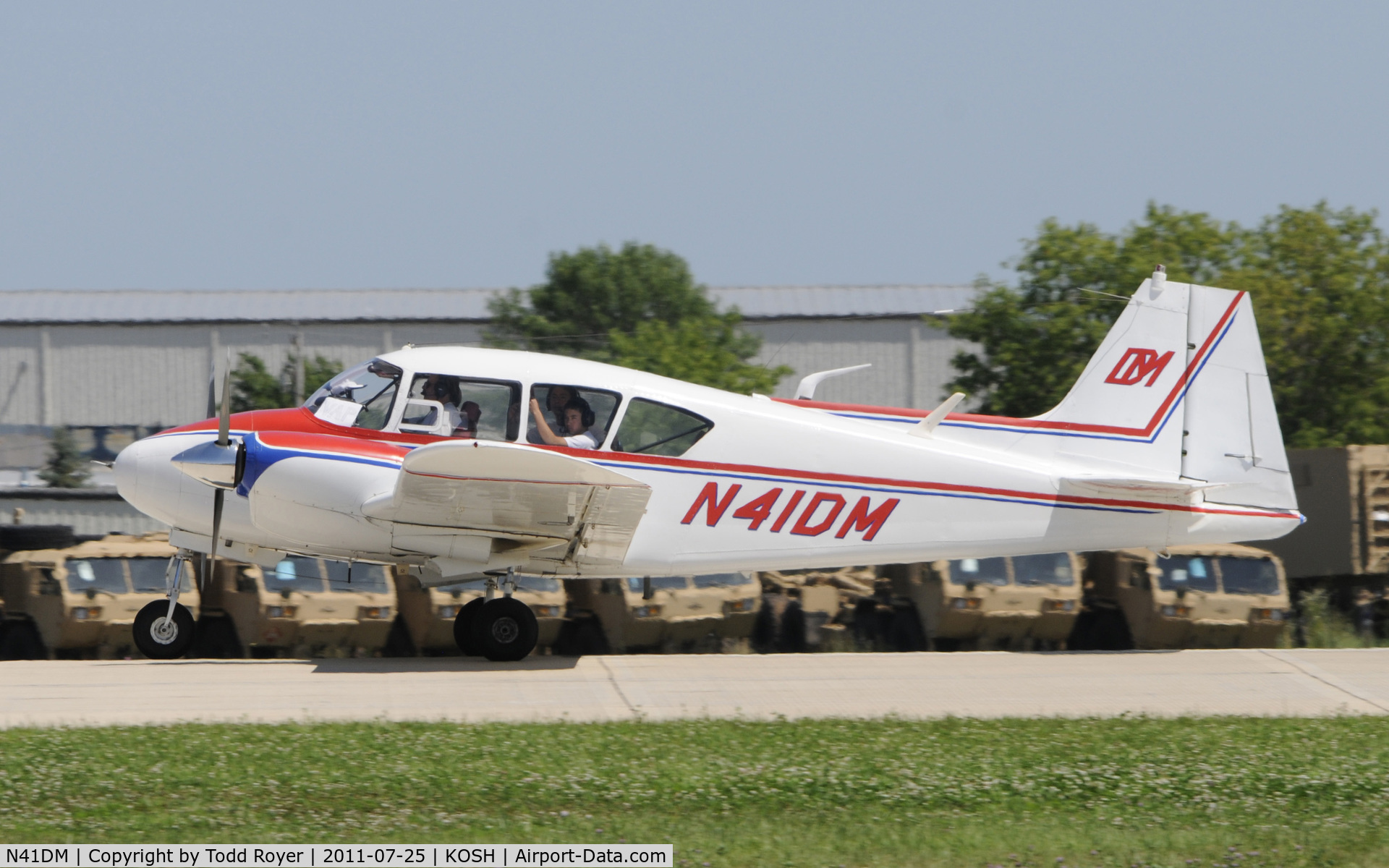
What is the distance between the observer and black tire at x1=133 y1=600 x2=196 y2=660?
40.0 ft

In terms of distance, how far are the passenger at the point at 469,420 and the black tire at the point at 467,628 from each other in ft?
5.21

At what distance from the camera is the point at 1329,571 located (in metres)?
16.7

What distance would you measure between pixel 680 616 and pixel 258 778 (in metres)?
8.56

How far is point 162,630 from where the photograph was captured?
40.1ft

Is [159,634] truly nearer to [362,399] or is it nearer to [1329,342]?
[362,399]

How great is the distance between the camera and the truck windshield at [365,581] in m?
15.1

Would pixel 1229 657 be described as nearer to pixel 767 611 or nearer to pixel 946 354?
pixel 767 611

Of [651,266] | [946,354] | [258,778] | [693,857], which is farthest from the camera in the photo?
[651,266]

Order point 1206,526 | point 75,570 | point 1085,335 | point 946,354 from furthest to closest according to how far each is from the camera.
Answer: point 946,354 < point 1085,335 < point 75,570 < point 1206,526

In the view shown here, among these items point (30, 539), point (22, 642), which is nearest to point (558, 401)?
point (22, 642)

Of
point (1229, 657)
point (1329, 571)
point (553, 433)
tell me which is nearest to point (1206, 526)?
point (1229, 657)

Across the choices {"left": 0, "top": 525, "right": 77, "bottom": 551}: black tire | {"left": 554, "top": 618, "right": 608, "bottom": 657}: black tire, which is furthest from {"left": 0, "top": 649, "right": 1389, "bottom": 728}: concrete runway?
{"left": 0, "top": 525, "right": 77, "bottom": 551}: black tire

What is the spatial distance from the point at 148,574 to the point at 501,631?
5117 mm

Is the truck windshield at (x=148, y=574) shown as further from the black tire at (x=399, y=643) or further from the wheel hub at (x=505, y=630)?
the wheel hub at (x=505, y=630)
